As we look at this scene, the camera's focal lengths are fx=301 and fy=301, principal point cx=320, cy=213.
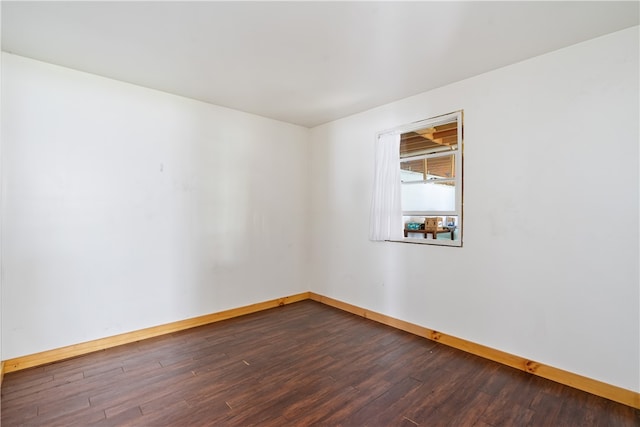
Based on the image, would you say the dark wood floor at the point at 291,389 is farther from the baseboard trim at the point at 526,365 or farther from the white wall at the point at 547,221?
the white wall at the point at 547,221

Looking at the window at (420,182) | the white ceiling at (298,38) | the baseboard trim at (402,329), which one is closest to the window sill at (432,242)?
the window at (420,182)

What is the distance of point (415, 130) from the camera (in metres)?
3.37

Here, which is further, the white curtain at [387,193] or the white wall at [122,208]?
the white curtain at [387,193]

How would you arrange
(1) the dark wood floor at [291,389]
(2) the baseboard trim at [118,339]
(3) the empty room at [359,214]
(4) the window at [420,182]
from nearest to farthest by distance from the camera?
(1) the dark wood floor at [291,389]
(3) the empty room at [359,214]
(2) the baseboard trim at [118,339]
(4) the window at [420,182]

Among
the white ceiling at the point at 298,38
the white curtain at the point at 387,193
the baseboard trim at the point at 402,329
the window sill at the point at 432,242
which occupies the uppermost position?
the white ceiling at the point at 298,38

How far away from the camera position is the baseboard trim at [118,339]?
8.23ft

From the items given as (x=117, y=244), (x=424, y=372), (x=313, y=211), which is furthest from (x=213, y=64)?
(x=424, y=372)

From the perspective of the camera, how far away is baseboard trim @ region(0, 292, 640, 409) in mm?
2162

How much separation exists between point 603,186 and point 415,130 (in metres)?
1.71

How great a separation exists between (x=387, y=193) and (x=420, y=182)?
390 millimetres

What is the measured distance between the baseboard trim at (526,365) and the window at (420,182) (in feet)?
3.10

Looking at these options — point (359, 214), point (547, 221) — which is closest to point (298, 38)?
point (359, 214)

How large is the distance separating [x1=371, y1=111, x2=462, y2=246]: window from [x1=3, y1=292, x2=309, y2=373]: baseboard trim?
1944 millimetres

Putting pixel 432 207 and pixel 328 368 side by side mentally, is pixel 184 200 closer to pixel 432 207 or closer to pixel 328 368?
pixel 328 368
